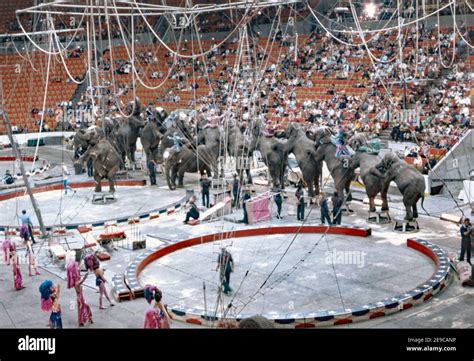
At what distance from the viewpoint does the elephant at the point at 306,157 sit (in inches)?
919

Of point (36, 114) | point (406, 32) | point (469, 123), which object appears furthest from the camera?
point (36, 114)

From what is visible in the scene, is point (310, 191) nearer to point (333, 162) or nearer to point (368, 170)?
point (333, 162)

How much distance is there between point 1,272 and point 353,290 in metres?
8.12

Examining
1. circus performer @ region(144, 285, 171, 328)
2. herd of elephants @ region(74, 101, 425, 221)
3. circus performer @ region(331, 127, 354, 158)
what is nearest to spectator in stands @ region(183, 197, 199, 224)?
herd of elephants @ region(74, 101, 425, 221)

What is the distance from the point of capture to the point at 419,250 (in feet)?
61.1

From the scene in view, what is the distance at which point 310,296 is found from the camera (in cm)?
1555

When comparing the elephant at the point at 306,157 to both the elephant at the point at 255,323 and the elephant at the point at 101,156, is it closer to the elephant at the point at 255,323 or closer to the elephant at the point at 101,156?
the elephant at the point at 101,156

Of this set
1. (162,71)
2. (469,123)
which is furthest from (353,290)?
(162,71)

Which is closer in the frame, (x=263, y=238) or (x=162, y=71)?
(x=263, y=238)

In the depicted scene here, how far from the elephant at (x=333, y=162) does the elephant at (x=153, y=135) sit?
773 cm

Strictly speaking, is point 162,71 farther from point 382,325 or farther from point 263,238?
point 382,325

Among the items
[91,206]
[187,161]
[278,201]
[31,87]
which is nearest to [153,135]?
[187,161]

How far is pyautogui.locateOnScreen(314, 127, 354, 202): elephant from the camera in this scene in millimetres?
22297
